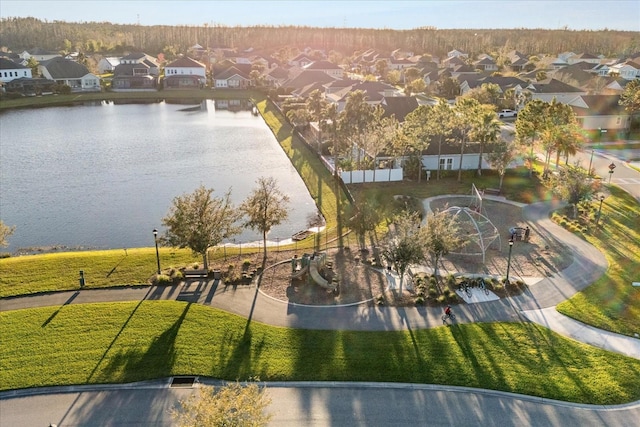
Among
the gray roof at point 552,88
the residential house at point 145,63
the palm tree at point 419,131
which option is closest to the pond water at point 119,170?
the palm tree at point 419,131

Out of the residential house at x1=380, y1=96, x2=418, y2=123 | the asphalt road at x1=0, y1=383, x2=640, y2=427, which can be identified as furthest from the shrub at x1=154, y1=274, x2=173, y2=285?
the residential house at x1=380, y1=96, x2=418, y2=123

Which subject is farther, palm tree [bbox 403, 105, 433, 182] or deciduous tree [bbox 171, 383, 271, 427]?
palm tree [bbox 403, 105, 433, 182]

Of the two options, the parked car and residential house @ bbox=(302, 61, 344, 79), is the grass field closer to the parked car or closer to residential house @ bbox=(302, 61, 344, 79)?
the parked car

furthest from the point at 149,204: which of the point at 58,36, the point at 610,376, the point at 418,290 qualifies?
the point at 58,36

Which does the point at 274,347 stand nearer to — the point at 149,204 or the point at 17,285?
the point at 17,285

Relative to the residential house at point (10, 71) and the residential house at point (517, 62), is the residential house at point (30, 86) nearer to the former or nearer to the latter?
the residential house at point (10, 71)

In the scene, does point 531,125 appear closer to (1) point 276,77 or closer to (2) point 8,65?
(1) point 276,77

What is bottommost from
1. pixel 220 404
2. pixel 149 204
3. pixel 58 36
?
pixel 149 204
